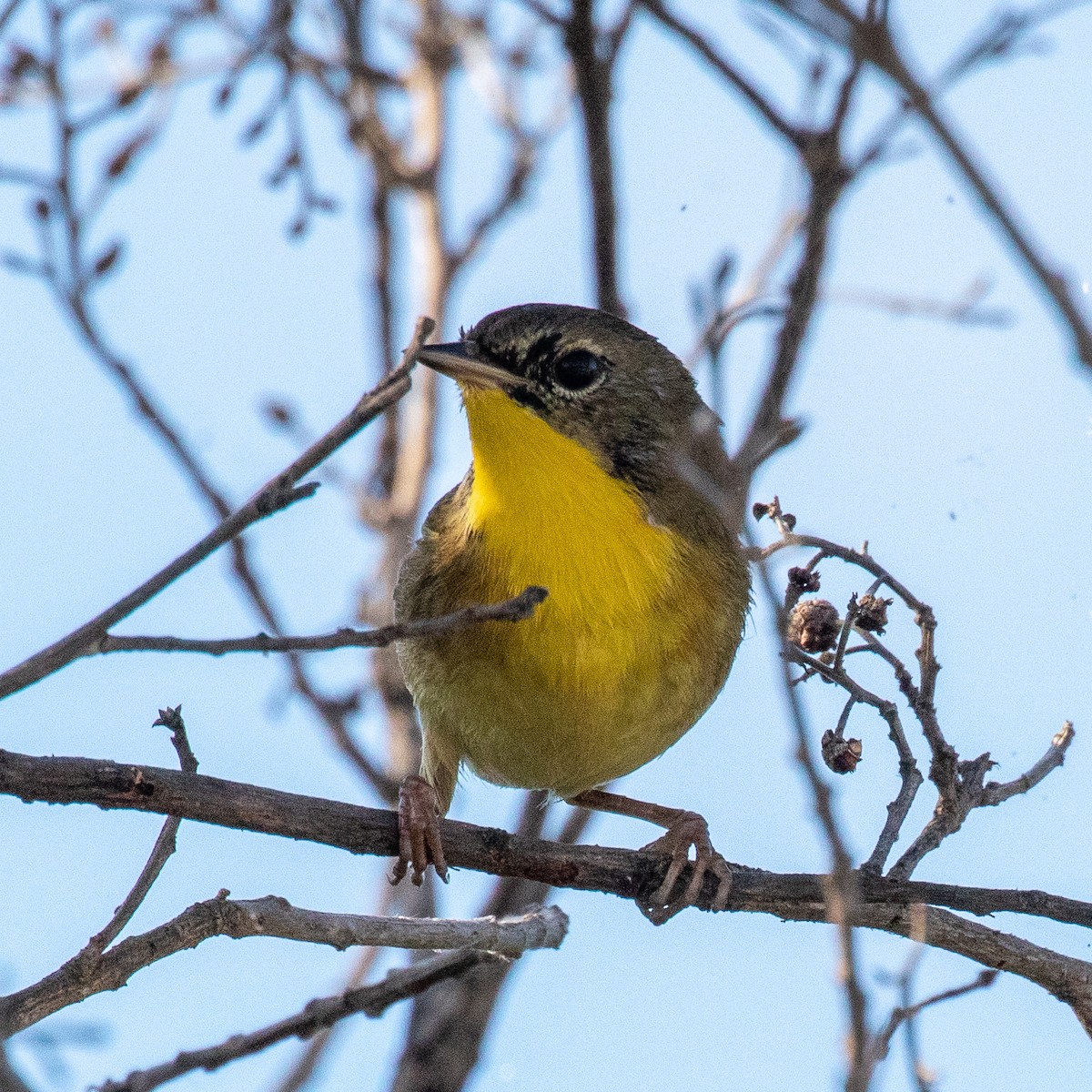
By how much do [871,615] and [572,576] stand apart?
3.33ft

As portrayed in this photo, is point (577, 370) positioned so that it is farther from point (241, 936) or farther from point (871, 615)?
point (241, 936)

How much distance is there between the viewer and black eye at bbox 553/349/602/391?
4.94 meters

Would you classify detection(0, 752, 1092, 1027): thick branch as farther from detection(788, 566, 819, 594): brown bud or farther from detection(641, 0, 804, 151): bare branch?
detection(641, 0, 804, 151): bare branch

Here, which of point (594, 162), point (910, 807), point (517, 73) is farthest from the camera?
point (517, 73)

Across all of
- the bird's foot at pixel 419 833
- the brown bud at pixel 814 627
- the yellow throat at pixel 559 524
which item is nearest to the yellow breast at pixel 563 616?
the yellow throat at pixel 559 524

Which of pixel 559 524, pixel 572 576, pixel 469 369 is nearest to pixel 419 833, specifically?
pixel 572 576

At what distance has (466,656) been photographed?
15.4 ft

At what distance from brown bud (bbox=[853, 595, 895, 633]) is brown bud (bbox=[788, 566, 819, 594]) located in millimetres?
126

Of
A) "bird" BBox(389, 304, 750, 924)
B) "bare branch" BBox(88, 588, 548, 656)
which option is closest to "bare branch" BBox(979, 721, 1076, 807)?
"bird" BBox(389, 304, 750, 924)

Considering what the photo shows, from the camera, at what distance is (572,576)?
4.60m

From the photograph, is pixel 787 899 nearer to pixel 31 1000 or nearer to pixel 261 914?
pixel 261 914

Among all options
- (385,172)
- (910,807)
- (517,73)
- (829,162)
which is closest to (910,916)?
(910,807)

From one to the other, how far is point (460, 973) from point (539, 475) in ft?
4.72

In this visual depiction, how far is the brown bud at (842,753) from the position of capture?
3777 millimetres
